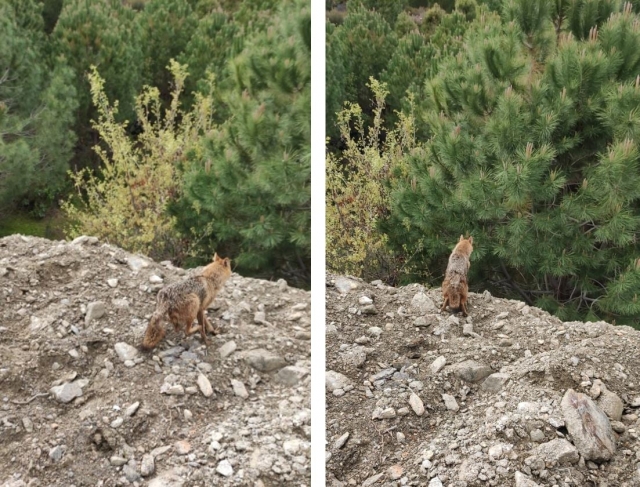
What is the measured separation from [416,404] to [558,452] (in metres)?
0.40

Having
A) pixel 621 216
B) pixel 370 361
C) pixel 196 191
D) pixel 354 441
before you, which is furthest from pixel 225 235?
pixel 621 216

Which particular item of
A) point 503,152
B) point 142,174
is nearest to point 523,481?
point 503,152

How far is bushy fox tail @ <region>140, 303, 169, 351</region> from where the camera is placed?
1.92 metres

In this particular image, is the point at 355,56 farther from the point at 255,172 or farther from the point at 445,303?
the point at 445,303

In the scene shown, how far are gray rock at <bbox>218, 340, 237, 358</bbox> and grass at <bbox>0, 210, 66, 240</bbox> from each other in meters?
0.61

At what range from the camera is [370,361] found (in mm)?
1962

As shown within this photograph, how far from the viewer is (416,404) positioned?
187cm

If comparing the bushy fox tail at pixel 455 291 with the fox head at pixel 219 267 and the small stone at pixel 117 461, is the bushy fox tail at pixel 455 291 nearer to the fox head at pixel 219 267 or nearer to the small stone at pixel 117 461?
the fox head at pixel 219 267

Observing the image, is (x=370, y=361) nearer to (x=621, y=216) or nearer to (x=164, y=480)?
(x=164, y=480)

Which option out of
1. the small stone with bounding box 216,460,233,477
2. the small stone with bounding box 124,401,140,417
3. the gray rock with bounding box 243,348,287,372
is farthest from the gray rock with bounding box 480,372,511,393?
the small stone with bounding box 124,401,140,417

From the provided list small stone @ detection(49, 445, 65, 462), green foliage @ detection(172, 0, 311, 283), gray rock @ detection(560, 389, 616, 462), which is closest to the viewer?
gray rock @ detection(560, 389, 616, 462)

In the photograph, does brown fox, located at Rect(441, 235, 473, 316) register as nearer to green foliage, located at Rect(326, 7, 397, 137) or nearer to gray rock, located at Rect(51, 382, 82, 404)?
green foliage, located at Rect(326, 7, 397, 137)

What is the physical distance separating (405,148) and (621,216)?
0.63m

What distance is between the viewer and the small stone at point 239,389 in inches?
77.6
